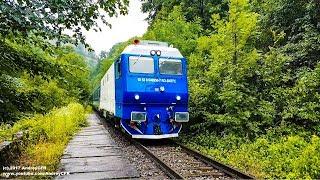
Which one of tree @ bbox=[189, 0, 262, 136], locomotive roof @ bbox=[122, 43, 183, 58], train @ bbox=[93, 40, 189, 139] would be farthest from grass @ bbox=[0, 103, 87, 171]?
tree @ bbox=[189, 0, 262, 136]

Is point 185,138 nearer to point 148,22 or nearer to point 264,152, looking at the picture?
point 264,152

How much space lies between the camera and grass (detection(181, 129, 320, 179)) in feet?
23.8

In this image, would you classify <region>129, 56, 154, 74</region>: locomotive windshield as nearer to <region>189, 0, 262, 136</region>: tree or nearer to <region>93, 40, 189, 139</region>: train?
<region>93, 40, 189, 139</region>: train

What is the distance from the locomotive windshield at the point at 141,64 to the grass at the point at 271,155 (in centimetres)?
320

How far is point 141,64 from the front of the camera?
13.3 m

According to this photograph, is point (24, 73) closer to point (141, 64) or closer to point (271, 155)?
point (271, 155)

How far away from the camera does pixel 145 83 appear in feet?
42.8

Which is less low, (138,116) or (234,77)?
(234,77)

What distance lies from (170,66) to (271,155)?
5.80m

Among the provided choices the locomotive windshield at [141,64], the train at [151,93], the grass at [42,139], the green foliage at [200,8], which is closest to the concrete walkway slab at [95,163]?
the grass at [42,139]

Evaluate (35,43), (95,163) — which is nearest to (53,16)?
(35,43)

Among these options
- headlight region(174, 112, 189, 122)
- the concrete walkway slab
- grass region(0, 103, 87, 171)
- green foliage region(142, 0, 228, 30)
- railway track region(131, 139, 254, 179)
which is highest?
green foliage region(142, 0, 228, 30)

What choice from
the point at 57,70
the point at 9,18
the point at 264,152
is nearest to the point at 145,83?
the point at 264,152

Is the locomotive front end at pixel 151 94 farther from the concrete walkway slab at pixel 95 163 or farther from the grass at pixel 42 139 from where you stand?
the grass at pixel 42 139
